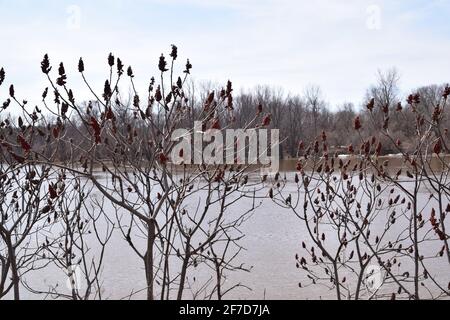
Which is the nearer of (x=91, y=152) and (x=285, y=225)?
(x=91, y=152)

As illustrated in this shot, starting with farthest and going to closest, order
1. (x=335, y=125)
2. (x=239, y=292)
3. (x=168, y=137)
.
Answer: (x=335, y=125), (x=239, y=292), (x=168, y=137)

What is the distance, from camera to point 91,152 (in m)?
2.47

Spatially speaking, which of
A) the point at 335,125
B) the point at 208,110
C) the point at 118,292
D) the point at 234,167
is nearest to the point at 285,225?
the point at 118,292

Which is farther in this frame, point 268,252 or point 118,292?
point 268,252

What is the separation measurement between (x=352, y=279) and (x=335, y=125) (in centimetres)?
2618
